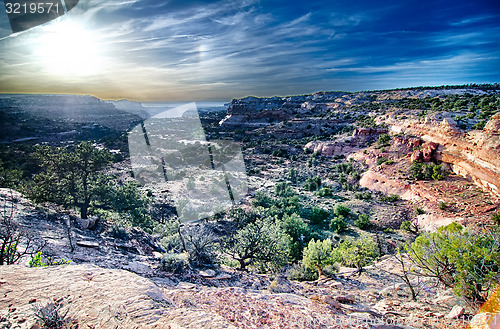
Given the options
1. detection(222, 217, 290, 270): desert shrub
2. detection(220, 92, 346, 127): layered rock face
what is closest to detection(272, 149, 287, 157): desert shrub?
detection(220, 92, 346, 127): layered rock face

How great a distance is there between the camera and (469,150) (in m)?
17.6

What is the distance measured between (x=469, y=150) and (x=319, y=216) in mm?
12877

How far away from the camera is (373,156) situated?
26.9 metres

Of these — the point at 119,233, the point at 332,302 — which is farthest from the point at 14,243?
the point at 332,302

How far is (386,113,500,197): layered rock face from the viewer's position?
49.3ft

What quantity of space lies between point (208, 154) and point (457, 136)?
30085mm

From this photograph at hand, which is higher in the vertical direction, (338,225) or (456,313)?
(456,313)

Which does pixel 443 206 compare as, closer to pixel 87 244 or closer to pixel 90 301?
pixel 90 301

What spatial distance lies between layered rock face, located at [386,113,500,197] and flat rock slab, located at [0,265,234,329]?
63.9 feet

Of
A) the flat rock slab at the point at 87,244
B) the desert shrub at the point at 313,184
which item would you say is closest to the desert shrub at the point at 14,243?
the flat rock slab at the point at 87,244

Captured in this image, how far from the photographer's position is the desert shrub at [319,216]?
16797mm

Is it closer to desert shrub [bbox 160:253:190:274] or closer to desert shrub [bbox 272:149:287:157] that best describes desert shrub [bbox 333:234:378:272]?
desert shrub [bbox 160:253:190:274]

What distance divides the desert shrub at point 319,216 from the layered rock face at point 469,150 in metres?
10.3

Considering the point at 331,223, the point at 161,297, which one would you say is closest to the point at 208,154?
the point at 331,223
